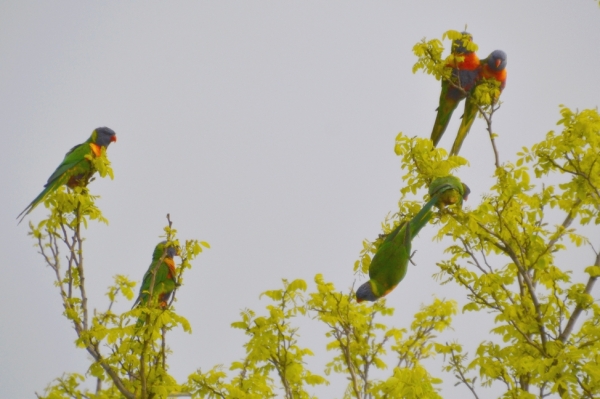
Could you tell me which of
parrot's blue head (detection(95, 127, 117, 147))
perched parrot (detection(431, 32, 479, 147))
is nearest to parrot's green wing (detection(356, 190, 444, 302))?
perched parrot (detection(431, 32, 479, 147))

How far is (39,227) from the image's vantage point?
512 cm

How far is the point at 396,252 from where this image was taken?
4250 millimetres

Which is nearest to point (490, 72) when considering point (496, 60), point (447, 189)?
point (496, 60)

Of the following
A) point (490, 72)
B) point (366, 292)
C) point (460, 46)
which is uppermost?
point (460, 46)

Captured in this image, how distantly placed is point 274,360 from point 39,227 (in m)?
2.65

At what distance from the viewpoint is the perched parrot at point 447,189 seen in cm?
429

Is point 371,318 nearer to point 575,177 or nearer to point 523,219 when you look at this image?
point 523,219

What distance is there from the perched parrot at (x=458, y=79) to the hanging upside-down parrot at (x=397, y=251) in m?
1.86

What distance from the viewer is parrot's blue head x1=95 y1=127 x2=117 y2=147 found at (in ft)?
19.5

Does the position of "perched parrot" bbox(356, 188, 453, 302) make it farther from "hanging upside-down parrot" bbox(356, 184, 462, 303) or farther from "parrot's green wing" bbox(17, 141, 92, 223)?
"parrot's green wing" bbox(17, 141, 92, 223)

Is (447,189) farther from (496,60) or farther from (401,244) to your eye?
(496,60)

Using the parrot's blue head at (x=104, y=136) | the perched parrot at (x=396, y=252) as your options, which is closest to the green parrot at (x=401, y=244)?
the perched parrot at (x=396, y=252)

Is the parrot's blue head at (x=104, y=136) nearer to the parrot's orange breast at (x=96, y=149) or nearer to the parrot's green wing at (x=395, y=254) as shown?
the parrot's orange breast at (x=96, y=149)

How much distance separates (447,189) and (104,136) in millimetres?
3768
